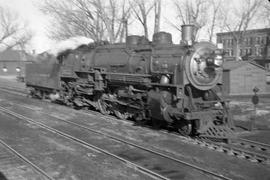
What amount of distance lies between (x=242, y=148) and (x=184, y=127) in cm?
207

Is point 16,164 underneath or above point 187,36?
underneath

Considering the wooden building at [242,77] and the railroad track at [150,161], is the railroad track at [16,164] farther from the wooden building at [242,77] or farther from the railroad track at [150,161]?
the wooden building at [242,77]

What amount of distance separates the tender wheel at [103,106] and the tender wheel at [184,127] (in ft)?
13.6

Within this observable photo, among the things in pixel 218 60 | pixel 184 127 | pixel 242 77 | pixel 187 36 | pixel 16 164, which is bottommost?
pixel 16 164

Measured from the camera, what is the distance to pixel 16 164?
7137 millimetres

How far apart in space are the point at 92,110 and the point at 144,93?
15.2 feet

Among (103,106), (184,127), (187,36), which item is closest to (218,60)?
(187,36)

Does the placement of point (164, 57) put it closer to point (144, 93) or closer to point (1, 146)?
point (144, 93)

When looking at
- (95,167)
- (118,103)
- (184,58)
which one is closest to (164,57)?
(184,58)

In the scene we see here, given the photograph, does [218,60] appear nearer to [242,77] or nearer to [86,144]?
[86,144]

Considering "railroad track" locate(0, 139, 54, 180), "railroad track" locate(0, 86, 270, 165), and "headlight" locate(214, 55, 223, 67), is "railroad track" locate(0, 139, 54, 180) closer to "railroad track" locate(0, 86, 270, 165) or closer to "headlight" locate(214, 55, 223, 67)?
"railroad track" locate(0, 86, 270, 165)

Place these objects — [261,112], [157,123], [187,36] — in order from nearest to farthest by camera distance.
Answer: [187,36], [157,123], [261,112]

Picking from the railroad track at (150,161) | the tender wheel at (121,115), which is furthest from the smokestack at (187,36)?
the railroad track at (150,161)

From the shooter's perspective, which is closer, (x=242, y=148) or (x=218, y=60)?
(x=242, y=148)
